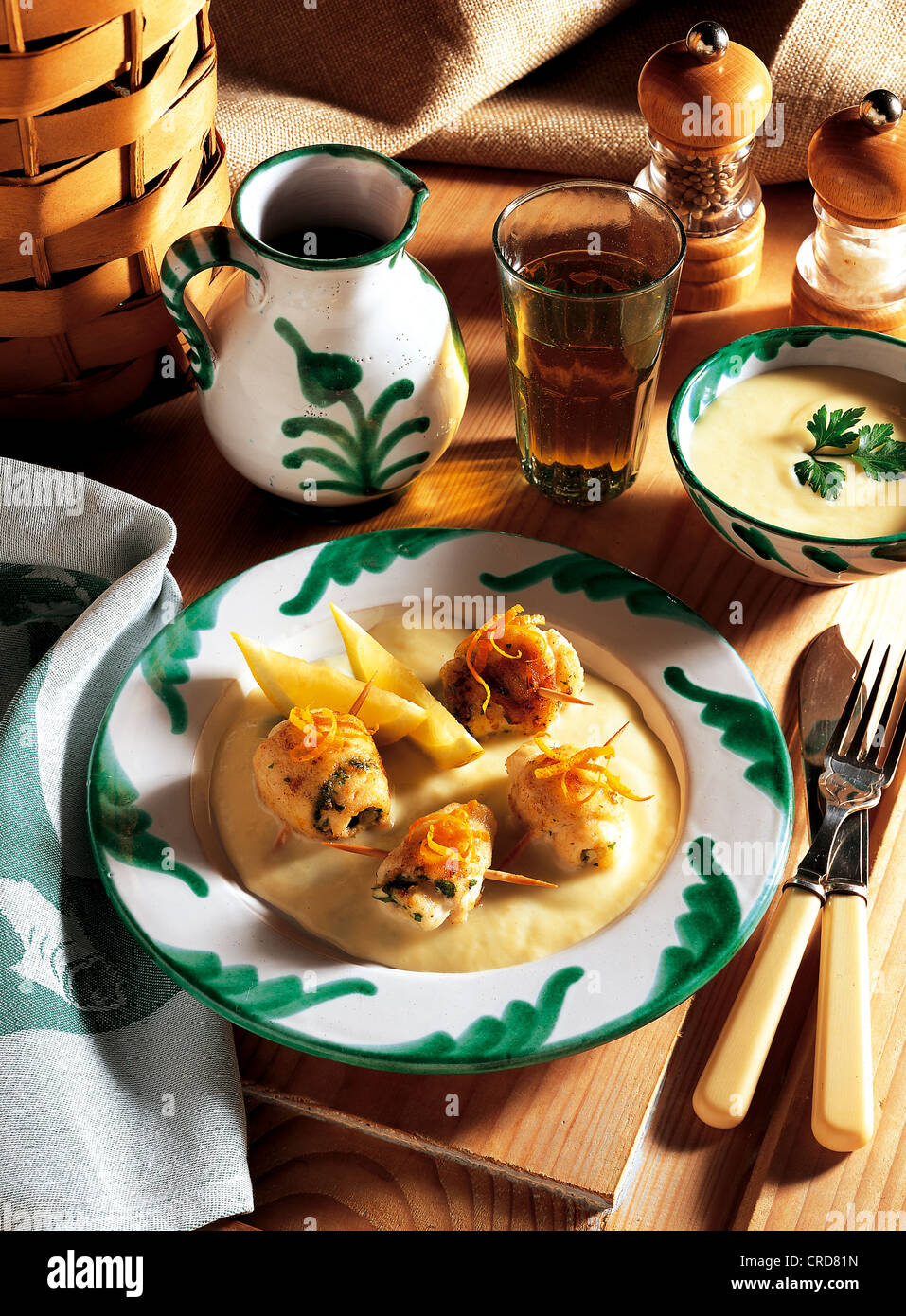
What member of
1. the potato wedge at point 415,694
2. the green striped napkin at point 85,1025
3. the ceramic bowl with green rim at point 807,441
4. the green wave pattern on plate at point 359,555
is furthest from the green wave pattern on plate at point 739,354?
the green striped napkin at point 85,1025

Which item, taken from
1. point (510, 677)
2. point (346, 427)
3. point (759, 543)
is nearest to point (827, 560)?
point (759, 543)

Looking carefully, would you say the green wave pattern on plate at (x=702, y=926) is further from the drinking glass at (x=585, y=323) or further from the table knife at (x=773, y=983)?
the drinking glass at (x=585, y=323)

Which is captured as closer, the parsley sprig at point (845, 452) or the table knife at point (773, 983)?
the table knife at point (773, 983)

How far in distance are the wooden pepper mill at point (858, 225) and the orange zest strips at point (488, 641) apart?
0.50m

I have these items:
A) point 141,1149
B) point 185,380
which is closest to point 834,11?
point 185,380

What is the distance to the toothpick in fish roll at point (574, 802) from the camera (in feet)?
2.34

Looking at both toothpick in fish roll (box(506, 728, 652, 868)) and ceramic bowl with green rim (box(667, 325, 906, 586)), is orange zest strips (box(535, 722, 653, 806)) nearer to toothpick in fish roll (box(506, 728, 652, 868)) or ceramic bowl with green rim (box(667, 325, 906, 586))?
toothpick in fish roll (box(506, 728, 652, 868))

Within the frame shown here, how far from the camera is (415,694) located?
0.80 meters

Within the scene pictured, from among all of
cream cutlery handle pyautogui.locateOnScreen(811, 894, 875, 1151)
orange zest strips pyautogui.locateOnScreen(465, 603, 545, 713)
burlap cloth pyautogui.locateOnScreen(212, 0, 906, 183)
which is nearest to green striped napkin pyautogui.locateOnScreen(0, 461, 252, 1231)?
orange zest strips pyautogui.locateOnScreen(465, 603, 545, 713)

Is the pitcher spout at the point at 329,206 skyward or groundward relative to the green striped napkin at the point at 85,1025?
skyward

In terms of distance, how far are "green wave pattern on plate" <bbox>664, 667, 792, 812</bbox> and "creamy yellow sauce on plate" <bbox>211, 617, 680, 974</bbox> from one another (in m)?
0.04

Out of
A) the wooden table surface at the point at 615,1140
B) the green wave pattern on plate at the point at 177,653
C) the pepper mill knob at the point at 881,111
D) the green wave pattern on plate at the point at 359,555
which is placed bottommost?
the wooden table surface at the point at 615,1140

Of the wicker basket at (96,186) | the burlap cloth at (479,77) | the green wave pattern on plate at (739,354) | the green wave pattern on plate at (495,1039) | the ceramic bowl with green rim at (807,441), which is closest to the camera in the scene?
the green wave pattern on plate at (495,1039)
